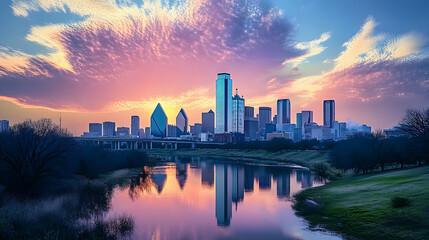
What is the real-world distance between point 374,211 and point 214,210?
786 inches

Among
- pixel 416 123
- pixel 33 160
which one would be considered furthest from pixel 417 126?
pixel 33 160

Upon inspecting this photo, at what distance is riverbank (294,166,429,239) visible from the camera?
25516 mm

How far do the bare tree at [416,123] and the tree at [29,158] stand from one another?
6327 cm

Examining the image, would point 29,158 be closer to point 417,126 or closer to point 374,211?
point 374,211

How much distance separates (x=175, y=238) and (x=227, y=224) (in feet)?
23.8

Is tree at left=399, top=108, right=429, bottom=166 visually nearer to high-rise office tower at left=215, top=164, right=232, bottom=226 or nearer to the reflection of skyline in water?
the reflection of skyline in water

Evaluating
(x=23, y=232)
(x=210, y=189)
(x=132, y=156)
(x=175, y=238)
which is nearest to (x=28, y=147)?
(x=23, y=232)

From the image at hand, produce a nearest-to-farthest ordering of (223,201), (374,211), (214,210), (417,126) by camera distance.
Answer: (374,211) < (214,210) < (223,201) < (417,126)

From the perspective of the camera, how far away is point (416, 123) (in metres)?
63.9

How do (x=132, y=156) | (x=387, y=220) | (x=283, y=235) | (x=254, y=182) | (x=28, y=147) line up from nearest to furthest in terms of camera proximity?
1. (x=387, y=220)
2. (x=283, y=235)
3. (x=28, y=147)
4. (x=254, y=182)
5. (x=132, y=156)

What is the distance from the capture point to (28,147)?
4422 centimetres

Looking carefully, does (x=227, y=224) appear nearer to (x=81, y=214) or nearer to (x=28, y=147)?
(x=81, y=214)

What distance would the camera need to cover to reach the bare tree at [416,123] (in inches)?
2461

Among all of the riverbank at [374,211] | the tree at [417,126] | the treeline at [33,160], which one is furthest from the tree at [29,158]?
the tree at [417,126]
